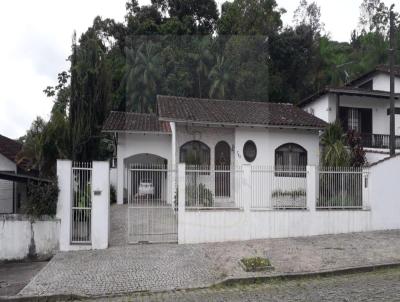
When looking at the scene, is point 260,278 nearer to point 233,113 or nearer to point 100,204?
point 100,204

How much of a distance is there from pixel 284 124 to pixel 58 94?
22.5m

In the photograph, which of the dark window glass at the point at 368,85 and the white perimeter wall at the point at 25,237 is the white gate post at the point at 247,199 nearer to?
the white perimeter wall at the point at 25,237

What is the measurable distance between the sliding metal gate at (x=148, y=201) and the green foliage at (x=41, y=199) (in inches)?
75.8

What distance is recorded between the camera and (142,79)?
31125mm

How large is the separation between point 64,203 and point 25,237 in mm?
1250

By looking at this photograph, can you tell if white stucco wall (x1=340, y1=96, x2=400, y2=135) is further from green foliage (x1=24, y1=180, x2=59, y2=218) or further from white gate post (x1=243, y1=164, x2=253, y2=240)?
green foliage (x1=24, y1=180, x2=59, y2=218)

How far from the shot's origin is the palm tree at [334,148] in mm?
14273

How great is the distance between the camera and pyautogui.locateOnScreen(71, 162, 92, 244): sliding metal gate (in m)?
9.88

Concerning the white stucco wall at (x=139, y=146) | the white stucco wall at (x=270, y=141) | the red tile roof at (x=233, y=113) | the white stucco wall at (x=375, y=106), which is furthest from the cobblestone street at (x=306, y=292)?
the white stucco wall at (x=375, y=106)

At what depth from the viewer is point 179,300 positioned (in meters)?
6.59

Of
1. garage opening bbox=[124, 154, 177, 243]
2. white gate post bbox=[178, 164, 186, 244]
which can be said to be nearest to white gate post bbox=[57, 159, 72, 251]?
garage opening bbox=[124, 154, 177, 243]

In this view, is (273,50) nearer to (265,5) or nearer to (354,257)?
(265,5)

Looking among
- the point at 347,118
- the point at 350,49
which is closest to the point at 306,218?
the point at 347,118

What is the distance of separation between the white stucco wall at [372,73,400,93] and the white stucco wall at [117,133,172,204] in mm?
12918
